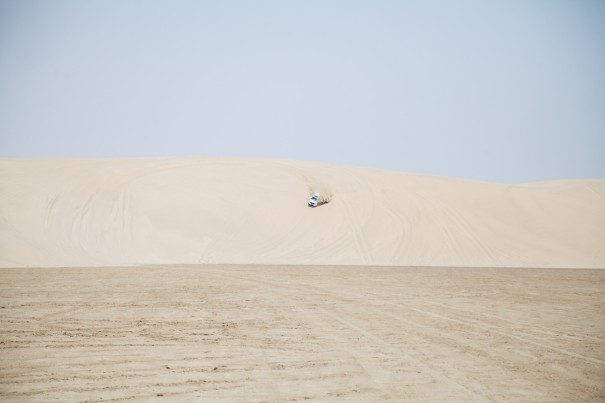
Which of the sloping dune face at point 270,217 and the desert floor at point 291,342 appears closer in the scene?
the desert floor at point 291,342

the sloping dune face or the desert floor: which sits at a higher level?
the sloping dune face

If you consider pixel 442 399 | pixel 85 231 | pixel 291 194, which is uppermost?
pixel 291 194

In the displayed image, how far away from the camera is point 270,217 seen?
3775cm

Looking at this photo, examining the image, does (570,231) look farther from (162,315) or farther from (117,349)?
(117,349)

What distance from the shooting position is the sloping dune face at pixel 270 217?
31.1 metres

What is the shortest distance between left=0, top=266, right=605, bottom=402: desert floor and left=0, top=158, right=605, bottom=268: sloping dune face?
1117 cm

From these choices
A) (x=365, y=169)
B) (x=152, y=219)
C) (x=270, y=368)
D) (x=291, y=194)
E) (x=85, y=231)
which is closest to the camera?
(x=270, y=368)

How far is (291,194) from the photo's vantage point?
40.5 m

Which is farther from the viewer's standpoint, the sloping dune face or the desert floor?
the sloping dune face

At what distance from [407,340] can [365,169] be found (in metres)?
38.8

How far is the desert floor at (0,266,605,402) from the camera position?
786 centimetres

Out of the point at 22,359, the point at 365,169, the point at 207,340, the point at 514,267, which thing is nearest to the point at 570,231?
the point at 514,267

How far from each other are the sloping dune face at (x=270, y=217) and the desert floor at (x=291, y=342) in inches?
440

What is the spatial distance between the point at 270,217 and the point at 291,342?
27.2 m
